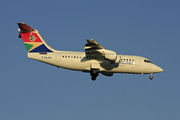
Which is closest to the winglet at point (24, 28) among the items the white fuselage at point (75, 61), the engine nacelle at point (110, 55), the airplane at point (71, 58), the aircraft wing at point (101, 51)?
the airplane at point (71, 58)

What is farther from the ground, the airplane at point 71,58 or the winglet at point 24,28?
the winglet at point 24,28

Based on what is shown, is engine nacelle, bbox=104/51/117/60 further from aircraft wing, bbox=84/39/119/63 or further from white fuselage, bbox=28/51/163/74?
white fuselage, bbox=28/51/163/74

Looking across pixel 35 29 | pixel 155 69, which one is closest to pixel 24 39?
pixel 35 29

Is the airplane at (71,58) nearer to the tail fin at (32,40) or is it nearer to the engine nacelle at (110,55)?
the tail fin at (32,40)

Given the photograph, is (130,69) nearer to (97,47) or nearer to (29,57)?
(97,47)

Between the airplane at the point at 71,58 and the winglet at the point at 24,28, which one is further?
the airplane at the point at 71,58

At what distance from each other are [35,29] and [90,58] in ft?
23.1

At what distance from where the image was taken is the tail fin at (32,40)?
40.1m

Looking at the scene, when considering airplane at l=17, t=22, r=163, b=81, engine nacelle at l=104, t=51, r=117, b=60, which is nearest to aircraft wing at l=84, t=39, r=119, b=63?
engine nacelle at l=104, t=51, r=117, b=60

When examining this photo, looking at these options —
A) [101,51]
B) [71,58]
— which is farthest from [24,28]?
[101,51]

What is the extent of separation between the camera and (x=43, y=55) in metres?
39.9

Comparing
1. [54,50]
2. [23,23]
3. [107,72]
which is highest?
[23,23]

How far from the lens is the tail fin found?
40.1 meters

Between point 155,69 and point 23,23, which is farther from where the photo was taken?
point 155,69
